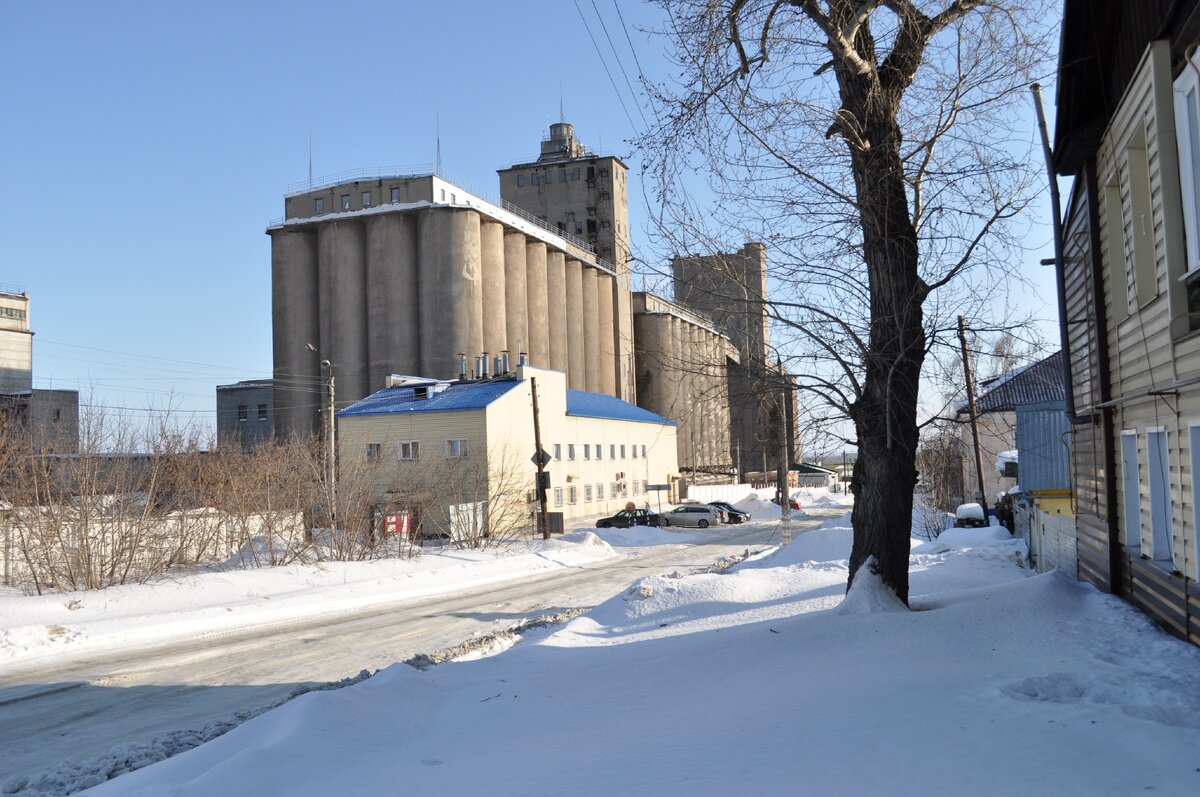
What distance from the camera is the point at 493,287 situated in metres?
64.3

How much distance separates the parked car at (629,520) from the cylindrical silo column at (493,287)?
61.6 feet

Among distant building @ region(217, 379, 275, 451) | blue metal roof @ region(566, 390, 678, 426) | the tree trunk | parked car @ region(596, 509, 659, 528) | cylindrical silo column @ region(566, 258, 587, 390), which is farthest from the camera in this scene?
distant building @ region(217, 379, 275, 451)

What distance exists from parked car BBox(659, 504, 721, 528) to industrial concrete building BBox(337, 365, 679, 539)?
4.08 meters

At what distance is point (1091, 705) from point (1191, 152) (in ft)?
13.9

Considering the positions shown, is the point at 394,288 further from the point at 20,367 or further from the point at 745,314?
the point at 745,314

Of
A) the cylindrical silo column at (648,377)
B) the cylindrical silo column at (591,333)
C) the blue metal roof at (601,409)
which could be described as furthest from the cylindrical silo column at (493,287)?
the cylindrical silo column at (648,377)

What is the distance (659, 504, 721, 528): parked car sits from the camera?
164 ft

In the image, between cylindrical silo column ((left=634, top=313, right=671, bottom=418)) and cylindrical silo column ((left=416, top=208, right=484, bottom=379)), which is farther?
cylindrical silo column ((left=634, top=313, right=671, bottom=418))

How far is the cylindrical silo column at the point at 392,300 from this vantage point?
204 ft

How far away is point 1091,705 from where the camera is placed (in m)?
6.14

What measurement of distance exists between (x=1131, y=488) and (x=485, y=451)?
33818mm

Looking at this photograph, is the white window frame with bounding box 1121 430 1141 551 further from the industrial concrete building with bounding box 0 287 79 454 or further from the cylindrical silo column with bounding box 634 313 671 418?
the cylindrical silo column with bounding box 634 313 671 418

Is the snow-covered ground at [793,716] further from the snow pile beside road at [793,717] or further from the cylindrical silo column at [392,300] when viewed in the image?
the cylindrical silo column at [392,300]

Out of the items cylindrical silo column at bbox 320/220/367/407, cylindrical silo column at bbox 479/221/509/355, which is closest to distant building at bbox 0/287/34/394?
cylindrical silo column at bbox 320/220/367/407
